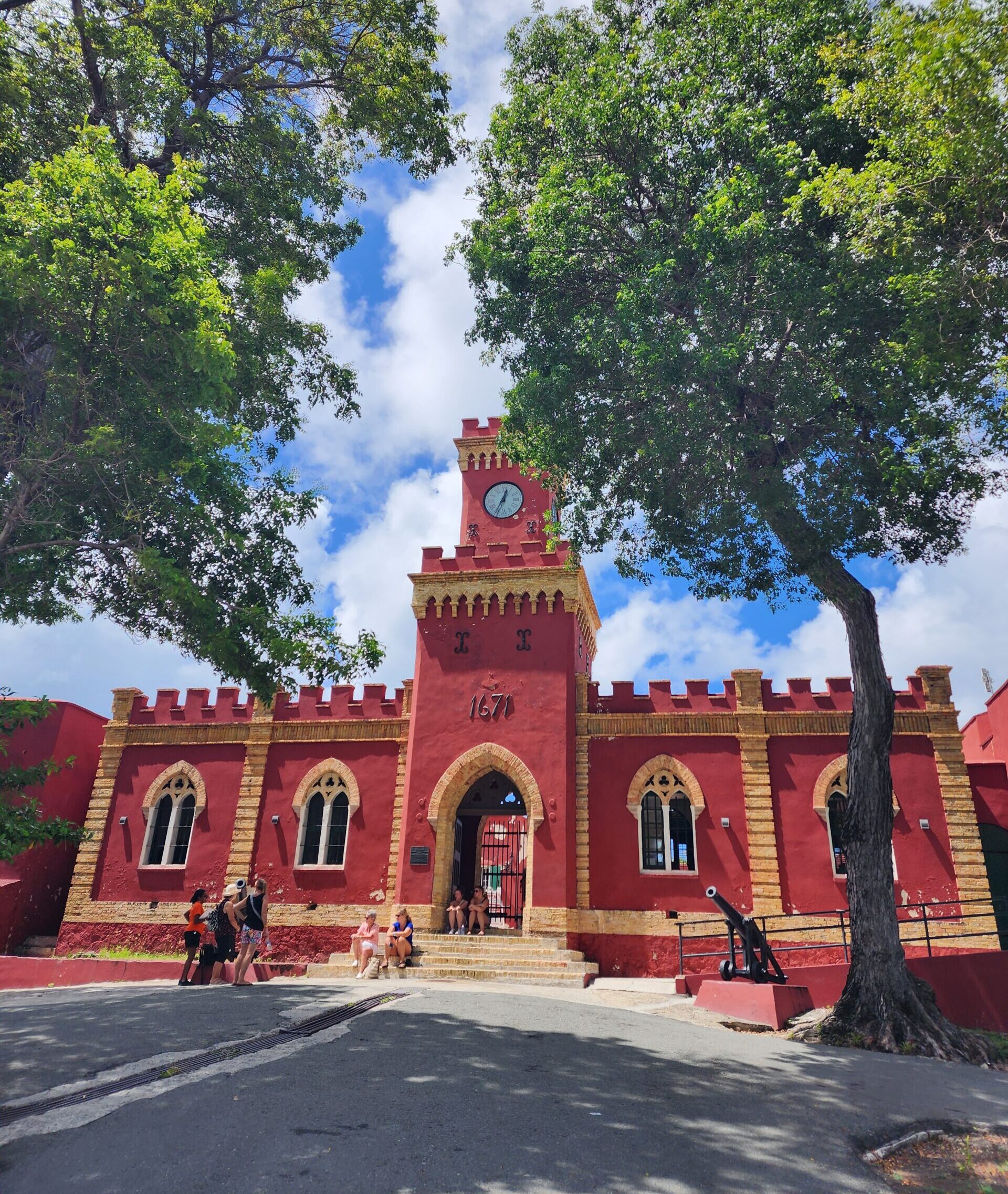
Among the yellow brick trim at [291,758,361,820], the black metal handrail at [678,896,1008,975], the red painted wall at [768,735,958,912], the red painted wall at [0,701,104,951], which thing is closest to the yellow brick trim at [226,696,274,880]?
the yellow brick trim at [291,758,361,820]

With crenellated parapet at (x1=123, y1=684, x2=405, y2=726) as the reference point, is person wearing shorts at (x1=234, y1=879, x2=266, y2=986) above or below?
below

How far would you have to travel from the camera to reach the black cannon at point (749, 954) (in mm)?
10141

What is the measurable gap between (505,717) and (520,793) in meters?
1.89

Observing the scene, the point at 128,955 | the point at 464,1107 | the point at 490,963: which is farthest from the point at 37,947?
the point at 464,1107

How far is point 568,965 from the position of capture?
582 inches

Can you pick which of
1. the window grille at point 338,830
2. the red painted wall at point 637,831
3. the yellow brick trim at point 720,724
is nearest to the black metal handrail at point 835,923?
the red painted wall at point 637,831

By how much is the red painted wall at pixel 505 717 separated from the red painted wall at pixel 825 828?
4.86m

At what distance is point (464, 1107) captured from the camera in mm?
Result: 4875

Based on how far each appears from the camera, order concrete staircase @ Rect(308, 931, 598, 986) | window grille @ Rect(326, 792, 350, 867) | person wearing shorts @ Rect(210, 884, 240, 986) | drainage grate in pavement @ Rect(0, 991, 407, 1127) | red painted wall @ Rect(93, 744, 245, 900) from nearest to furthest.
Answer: drainage grate in pavement @ Rect(0, 991, 407, 1127) < person wearing shorts @ Rect(210, 884, 240, 986) < concrete staircase @ Rect(308, 931, 598, 986) < window grille @ Rect(326, 792, 350, 867) < red painted wall @ Rect(93, 744, 245, 900)

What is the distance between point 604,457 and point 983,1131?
9.34m

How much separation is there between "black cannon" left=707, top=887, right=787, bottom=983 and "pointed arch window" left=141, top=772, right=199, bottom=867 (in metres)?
14.2

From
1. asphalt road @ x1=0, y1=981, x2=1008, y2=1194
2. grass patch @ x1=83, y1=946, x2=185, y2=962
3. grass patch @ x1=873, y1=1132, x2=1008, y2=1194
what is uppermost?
asphalt road @ x1=0, y1=981, x2=1008, y2=1194

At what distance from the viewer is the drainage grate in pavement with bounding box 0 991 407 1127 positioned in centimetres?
462

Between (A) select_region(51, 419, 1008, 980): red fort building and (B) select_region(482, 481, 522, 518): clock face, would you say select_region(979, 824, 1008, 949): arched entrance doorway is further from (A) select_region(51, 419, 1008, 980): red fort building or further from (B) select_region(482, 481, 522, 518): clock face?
(B) select_region(482, 481, 522, 518): clock face
